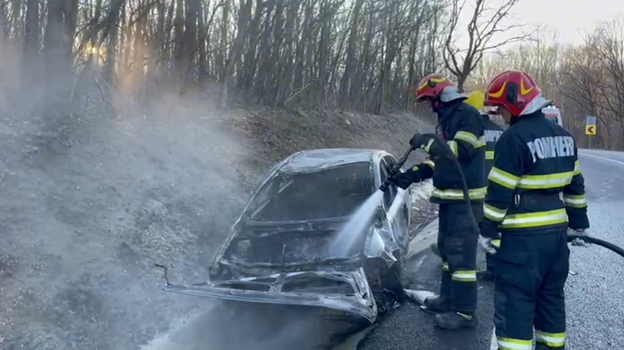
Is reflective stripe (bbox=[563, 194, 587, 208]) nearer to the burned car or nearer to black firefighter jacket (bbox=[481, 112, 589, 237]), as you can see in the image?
black firefighter jacket (bbox=[481, 112, 589, 237])

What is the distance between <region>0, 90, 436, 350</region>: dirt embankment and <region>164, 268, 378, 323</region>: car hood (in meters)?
0.84

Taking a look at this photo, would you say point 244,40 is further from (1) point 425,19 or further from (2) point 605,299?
(1) point 425,19

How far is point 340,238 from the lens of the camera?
5.38 meters

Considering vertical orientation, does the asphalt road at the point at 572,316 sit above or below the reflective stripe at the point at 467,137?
below

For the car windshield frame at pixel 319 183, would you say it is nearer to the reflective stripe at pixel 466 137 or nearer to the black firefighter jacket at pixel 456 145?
the black firefighter jacket at pixel 456 145

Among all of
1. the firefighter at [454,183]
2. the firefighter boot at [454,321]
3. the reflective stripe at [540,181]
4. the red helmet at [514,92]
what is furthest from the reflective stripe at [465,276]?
the red helmet at [514,92]

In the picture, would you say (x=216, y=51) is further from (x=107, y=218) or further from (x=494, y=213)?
(x=494, y=213)

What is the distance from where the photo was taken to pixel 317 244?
218 inches

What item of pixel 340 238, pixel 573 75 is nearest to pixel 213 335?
pixel 340 238

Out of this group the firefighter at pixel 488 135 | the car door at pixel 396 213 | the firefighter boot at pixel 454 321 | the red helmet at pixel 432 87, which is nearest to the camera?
the firefighter boot at pixel 454 321

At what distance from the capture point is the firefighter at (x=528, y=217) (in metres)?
3.70

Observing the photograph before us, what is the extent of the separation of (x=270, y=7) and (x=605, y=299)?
11.6 m

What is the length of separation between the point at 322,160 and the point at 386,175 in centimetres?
71

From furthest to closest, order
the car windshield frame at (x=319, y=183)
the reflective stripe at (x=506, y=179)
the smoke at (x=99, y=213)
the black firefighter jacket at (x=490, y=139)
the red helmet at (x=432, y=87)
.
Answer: the black firefighter jacket at (x=490, y=139), the car windshield frame at (x=319, y=183), the red helmet at (x=432, y=87), the smoke at (x=99, y=213), the reflective stripe at (x=506, y=179)
